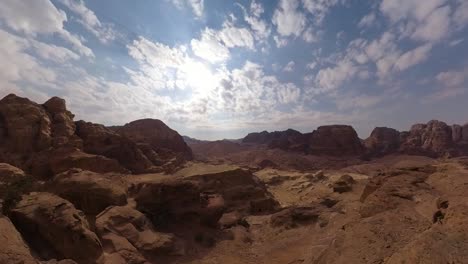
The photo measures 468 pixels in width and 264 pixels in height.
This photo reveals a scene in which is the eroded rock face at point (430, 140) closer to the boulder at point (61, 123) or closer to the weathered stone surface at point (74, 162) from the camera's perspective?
the weathered stone surface at point (74, 162)

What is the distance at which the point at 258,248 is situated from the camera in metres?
18.5

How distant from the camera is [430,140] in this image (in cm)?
8950

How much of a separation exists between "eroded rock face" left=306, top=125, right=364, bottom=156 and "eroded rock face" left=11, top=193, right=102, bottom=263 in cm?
8495

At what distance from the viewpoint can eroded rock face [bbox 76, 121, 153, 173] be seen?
41.3 metres

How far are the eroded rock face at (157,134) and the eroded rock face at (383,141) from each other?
5913 centimetres

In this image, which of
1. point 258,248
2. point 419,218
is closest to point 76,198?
point 258,248

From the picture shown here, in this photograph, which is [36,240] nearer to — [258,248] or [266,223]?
[258,248]

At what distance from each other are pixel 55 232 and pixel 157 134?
63003mm

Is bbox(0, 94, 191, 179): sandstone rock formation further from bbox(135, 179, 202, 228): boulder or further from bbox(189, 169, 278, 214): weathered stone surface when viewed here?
bbox(135, 179, 202, 228): boulder

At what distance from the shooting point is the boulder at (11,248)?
8.06 m

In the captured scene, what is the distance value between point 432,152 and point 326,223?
80104 millimetres

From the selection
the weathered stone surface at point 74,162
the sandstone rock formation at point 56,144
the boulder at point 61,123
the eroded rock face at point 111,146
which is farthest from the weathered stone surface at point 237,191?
the boulder at point 61,123

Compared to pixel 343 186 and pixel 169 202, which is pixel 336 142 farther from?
pixel 169 202

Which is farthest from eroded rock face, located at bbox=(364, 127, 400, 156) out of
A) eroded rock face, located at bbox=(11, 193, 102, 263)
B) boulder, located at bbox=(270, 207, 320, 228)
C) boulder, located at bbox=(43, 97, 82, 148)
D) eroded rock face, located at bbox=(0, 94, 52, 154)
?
eroded rock face, located at bbox=(11, 193, 102, 263)
